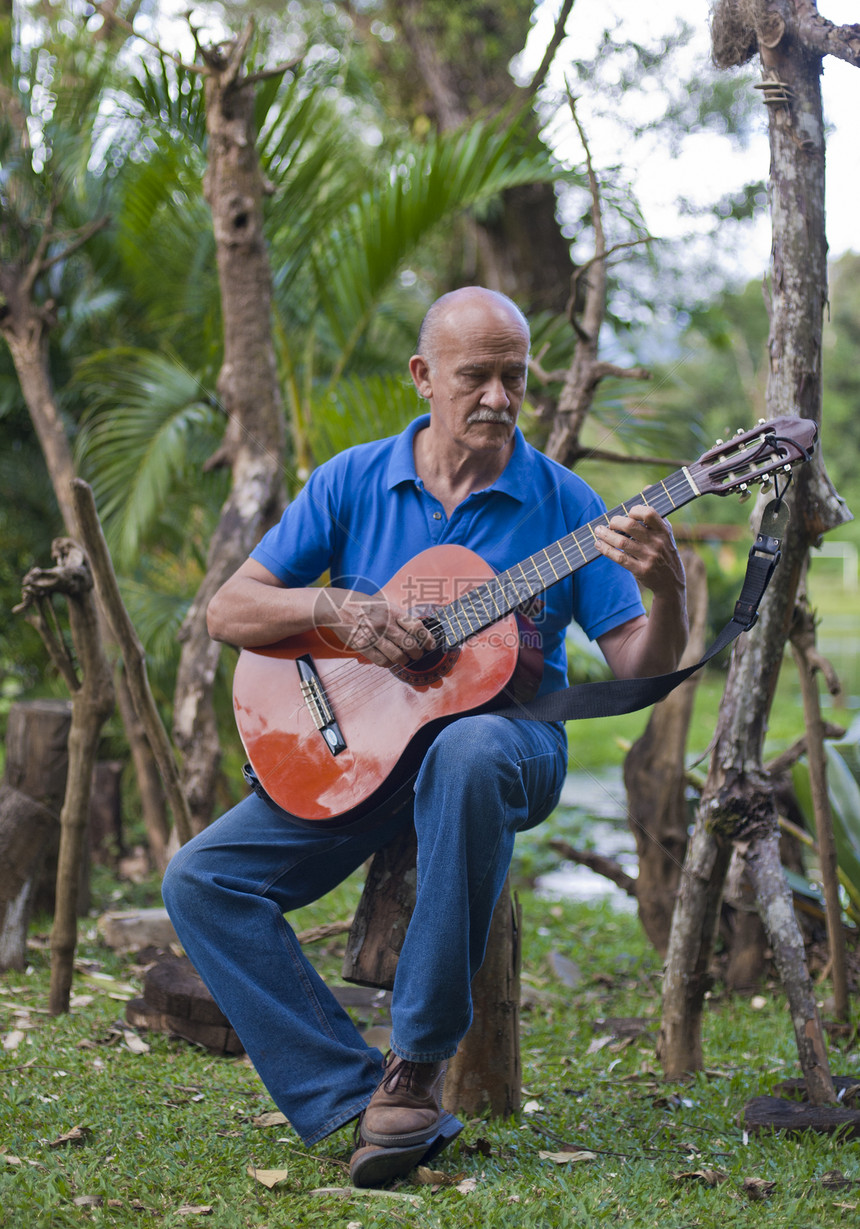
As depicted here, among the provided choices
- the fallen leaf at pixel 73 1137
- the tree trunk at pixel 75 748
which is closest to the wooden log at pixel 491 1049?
the fallen leaf at pixel 73 1137

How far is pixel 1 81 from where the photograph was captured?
515 cm

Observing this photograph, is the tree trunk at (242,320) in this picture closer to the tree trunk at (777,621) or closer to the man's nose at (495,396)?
the man's nose at (495,396)

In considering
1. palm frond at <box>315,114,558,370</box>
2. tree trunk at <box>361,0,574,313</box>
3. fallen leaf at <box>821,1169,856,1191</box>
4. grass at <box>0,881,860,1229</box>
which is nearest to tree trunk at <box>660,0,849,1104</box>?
grass at <box>0,881,860,1229</box>

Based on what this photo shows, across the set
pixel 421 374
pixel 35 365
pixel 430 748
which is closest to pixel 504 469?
pixel 421 374

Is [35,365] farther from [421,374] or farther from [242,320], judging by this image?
[421,374]

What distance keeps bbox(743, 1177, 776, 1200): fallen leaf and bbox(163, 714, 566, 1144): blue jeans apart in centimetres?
63

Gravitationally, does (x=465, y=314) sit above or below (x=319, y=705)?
above

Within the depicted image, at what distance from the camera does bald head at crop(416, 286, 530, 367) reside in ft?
8.20

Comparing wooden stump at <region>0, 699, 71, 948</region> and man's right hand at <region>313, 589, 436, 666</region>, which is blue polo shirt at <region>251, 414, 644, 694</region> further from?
wooden stump at <region>0, 699, 71, 948</region>

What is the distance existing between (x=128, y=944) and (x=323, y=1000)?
2.03 meters

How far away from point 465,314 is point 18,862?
2575 millimetres

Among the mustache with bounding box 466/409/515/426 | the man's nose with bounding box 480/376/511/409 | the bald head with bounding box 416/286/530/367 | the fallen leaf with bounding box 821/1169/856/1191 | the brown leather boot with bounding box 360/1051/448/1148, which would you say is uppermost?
the bald head with bounding box 416/286/530/367

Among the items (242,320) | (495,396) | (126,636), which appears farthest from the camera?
(242,320)

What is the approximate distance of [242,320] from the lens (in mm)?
4246
